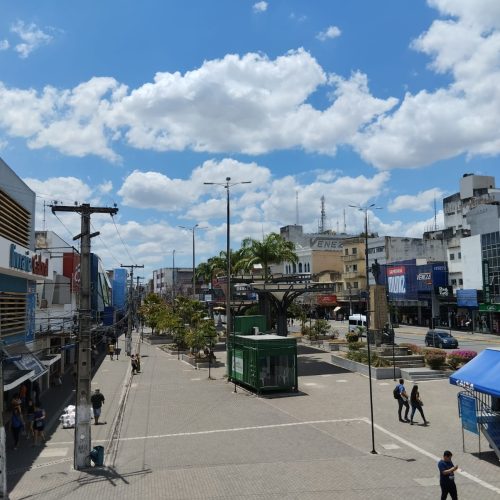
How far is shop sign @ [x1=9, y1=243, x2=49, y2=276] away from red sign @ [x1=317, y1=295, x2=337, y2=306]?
69232 mm

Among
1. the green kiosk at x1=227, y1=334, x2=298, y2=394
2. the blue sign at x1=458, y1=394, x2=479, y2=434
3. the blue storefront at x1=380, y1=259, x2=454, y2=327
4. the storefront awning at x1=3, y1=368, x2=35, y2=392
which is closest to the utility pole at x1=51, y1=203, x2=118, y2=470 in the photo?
the storefront awning at x1=3, y1=368, x2=35, y2=392

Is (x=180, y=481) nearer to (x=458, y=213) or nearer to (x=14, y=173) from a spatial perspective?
(x=14, y=173)

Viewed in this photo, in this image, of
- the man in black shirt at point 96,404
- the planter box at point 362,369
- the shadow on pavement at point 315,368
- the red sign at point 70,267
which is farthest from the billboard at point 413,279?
the man in black shirt at point 96,404

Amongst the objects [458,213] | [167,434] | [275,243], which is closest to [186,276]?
[458,213]

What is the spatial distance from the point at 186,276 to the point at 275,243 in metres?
115

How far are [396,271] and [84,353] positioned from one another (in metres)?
64.5

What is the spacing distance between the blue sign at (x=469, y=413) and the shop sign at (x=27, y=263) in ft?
53.4

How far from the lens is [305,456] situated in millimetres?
16359

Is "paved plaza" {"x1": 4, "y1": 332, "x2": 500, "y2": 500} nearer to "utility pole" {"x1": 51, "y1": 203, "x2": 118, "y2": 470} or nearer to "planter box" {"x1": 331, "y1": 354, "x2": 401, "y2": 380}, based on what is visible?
"utility pole" {"x1": 51, "y1": 203, "x2": 118, "y2": 470}

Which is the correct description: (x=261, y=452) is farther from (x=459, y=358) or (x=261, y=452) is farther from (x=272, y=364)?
(x=459, y=358)

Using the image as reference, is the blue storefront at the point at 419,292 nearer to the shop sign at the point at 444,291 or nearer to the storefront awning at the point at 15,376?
the shop sign at the point at 444,291

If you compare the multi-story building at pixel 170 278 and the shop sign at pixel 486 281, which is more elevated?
the multi-story building at pixel 170 278

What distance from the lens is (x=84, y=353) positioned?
17.0 metres

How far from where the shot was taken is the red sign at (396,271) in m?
75.1
